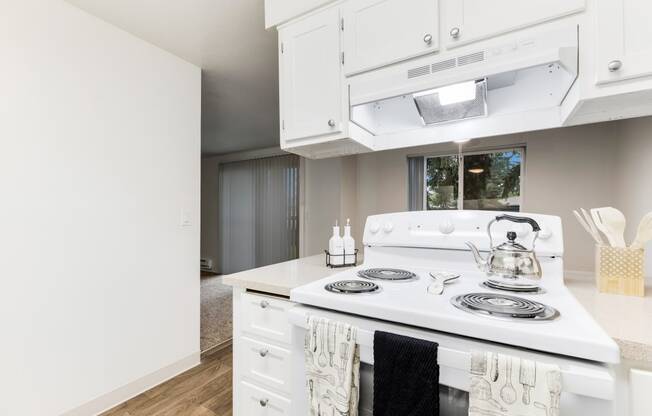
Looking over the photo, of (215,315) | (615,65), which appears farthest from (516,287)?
(215,315)

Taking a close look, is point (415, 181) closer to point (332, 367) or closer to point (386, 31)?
point (386, 31)

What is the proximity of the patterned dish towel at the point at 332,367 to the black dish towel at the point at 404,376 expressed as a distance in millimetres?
74

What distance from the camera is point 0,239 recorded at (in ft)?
4.71

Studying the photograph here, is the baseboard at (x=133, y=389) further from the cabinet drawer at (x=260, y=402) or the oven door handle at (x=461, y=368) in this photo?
the oven door handle at (x=461, y=368)

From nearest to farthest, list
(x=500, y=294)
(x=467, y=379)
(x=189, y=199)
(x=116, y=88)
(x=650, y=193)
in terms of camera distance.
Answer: (x=467, y=379), (x=500, y=294), (x=650, y=193), (x=116, y=88), (x=189, y=199)

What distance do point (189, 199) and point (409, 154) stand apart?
174 centimetres

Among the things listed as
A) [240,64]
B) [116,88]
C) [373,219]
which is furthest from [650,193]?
[116,88]

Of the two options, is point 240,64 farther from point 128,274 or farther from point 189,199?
point 128,274

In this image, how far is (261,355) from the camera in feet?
4.00

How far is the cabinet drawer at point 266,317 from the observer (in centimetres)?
116

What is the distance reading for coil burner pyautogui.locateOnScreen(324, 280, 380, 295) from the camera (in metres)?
0.96

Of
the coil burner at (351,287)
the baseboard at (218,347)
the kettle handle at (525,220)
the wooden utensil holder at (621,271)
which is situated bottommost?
the baseboard at (218,347)

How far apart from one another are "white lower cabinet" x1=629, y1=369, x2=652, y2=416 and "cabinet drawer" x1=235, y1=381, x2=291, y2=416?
3.34 feet

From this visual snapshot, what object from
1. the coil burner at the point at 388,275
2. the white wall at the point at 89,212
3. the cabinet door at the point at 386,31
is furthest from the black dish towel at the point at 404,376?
the white wall at the point at 89,212
